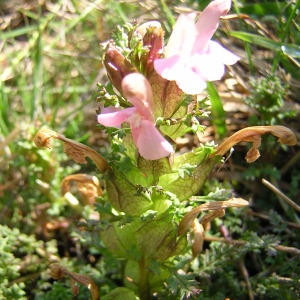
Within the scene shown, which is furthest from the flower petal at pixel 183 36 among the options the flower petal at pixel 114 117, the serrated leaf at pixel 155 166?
the serrated leaf at pixel 155 166

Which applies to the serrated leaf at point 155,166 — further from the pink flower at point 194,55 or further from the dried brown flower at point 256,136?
the pink flower at point 194,55

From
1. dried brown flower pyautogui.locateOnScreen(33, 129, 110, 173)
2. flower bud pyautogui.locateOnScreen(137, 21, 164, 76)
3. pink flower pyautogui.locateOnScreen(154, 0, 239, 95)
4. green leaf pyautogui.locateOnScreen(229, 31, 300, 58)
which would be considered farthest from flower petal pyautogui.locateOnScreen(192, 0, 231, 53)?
green leaf pyautogui.locateOnScreen(229, 31, 300, 58)

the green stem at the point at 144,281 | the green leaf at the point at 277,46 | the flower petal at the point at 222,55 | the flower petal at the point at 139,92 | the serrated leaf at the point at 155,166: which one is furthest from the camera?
the green leaf at the point at 277,46

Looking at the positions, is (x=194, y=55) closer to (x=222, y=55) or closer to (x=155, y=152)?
(x=222, y=55)

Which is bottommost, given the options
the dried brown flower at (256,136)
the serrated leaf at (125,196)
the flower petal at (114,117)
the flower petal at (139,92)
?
the serrated leaf at (125,196)

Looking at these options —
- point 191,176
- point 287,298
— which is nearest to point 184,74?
point 191,176

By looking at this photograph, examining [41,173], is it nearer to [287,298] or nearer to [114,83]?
[114,83]
